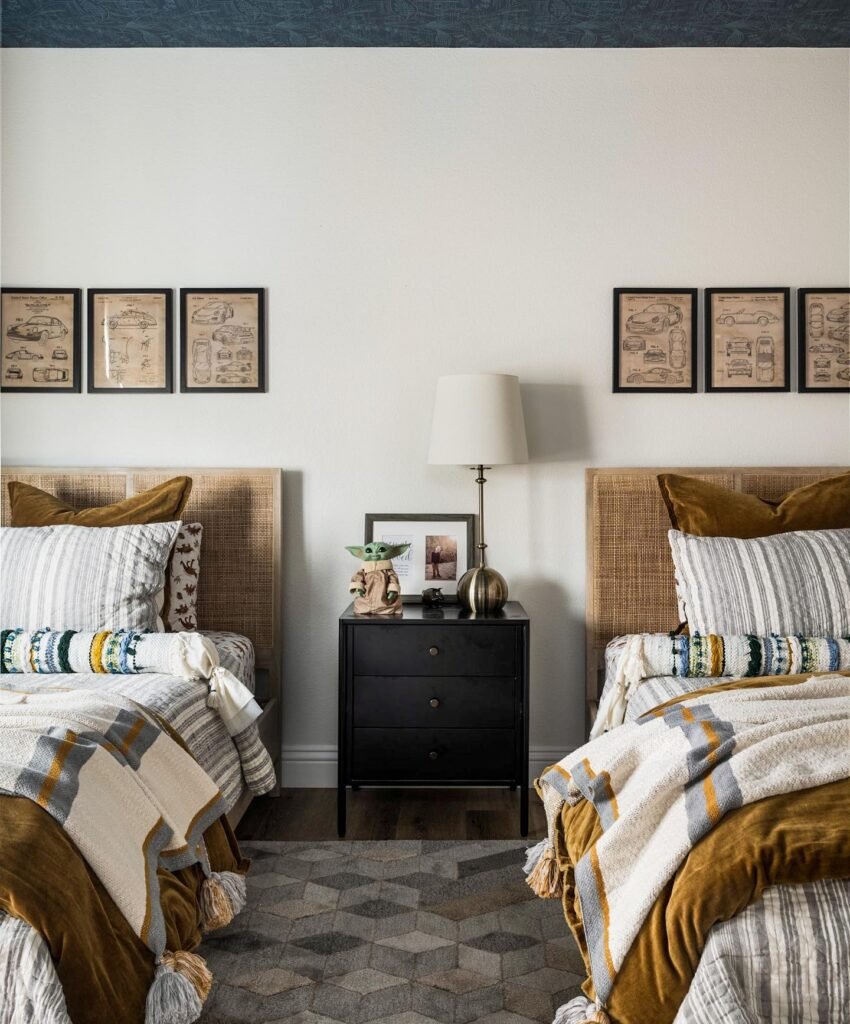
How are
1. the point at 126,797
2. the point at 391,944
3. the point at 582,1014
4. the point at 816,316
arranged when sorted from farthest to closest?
the point at 816,316
the point at 391,944
the point at 126,797
the point at 582,1014

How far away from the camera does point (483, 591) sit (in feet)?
9.87

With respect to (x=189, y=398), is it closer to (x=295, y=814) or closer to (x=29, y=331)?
(x=29, y=331)

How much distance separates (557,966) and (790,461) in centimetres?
196

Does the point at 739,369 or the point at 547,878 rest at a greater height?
the point at 739,369

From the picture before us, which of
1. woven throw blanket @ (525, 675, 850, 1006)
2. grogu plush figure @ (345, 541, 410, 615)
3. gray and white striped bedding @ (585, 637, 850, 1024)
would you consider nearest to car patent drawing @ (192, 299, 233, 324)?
grogu plush figure @ (345, 541, 410, 615)

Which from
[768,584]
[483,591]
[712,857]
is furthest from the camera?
[483,591]

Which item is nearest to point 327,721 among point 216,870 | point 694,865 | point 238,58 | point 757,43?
point 216,870

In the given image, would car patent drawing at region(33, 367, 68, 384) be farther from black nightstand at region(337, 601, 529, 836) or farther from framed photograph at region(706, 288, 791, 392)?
framed photograph at region(706, 288, 791, 392)

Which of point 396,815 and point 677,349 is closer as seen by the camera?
point 396,815

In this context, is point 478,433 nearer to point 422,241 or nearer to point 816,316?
point 422,241

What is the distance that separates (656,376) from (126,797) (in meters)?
2.26

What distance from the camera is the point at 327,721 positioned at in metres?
3.37

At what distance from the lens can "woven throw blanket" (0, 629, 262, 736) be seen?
2562 mm

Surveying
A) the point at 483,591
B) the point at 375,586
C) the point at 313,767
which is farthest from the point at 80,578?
the point at 483,591
